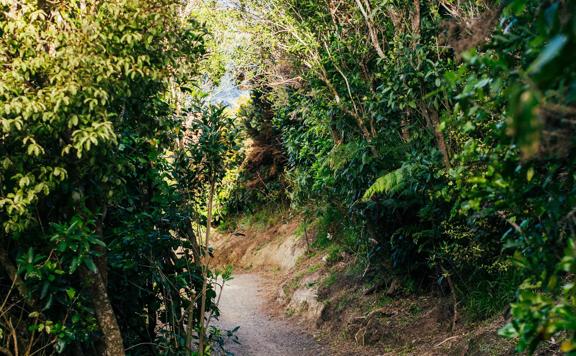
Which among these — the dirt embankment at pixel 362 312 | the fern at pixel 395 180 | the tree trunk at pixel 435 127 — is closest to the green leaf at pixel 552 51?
the dirt embankment at pixel 362 312

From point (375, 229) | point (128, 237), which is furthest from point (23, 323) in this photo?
point (375, 229)

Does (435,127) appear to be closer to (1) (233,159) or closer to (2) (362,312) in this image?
(1) (233,159)

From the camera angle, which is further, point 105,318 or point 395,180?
point 395,180

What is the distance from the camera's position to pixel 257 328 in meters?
12.9

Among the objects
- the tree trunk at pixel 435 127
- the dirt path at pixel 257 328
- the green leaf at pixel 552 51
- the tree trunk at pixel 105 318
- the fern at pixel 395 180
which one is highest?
the green leaf at pixel 552 51

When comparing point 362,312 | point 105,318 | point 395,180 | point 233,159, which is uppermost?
point 233,159

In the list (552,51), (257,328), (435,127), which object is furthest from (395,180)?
(552,51)

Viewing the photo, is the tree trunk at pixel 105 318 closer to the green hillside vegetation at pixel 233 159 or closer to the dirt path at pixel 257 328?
the green hillside vegetation at pixel 233 159

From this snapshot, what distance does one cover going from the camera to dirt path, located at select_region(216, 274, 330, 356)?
11.1 m

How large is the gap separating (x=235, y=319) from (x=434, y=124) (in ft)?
24.8

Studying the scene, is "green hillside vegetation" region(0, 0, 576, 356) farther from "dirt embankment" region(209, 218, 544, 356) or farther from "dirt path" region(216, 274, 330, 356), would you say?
"dirt path" region(216, 274, 330, 356)

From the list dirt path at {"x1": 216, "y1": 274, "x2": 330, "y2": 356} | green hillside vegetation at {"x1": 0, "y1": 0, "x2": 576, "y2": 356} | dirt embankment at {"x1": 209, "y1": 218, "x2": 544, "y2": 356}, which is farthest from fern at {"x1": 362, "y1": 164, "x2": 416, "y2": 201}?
dirt path at {"x1": 216, "y1": 274, "x2": 330, "y2": 356}

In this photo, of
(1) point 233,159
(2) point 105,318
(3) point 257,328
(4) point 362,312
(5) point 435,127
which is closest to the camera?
(2) point 105,318

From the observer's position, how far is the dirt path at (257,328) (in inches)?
437
